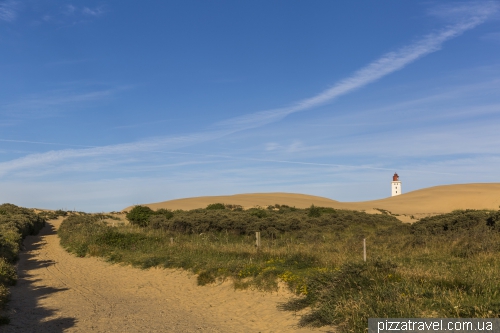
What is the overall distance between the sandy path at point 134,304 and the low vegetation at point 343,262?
23.6 inches

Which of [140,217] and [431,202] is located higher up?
[431,202]

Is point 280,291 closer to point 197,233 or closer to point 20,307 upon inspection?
point 20,307

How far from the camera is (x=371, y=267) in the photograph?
33.0 feet

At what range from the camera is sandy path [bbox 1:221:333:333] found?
10.0 metres

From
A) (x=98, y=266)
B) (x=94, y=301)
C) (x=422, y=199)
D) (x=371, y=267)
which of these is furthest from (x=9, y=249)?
(x=422, y=199)

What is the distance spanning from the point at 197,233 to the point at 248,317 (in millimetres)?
17040

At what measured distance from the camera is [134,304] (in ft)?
41.4

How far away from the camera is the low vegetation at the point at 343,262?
793 cm

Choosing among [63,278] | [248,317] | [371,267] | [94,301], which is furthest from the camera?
[63,278]

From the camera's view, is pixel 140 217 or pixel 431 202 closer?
pixel 140 217

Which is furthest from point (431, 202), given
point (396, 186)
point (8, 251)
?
point (8, 251)

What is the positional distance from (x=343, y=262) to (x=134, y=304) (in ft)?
20.7

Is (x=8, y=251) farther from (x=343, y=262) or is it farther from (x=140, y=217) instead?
(x=140, y=217)

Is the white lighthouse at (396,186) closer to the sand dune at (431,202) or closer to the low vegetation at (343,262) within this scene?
the sand dune at (431,202)
